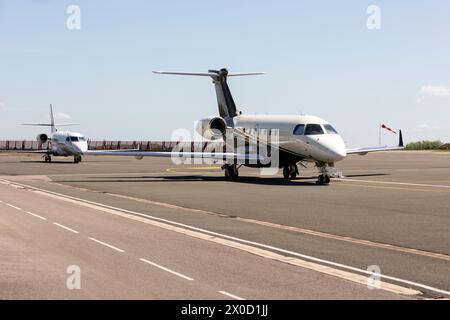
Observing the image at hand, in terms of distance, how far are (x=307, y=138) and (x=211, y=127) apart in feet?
28.1

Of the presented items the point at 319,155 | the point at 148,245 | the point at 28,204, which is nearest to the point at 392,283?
the point at 148,245

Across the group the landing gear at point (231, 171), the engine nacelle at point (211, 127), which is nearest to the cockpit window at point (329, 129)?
the landing gear at point (231, 171)

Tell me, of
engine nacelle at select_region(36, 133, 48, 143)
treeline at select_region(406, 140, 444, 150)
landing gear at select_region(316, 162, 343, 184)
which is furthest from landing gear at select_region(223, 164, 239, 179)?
treeline at select_region(406, 140, 444, 150)

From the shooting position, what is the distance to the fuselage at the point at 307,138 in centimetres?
3081

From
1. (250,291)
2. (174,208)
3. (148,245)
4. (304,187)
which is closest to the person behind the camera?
(250,291)

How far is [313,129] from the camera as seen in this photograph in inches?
1270

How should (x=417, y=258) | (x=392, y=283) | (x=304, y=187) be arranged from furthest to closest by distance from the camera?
(x=304, y=187) < (x=417, y=258) < (x=392, y=283)

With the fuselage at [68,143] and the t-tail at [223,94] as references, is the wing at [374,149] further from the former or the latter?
the fuselage at [68,143]

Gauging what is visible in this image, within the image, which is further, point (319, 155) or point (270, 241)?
point (319, 155)

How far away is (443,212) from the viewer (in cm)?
1862

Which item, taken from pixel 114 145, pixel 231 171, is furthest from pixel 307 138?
pixel 114 145

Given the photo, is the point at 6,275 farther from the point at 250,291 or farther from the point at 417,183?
the point at 417,183

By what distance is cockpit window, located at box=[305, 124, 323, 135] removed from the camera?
1260 inches

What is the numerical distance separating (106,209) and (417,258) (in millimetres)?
10768
